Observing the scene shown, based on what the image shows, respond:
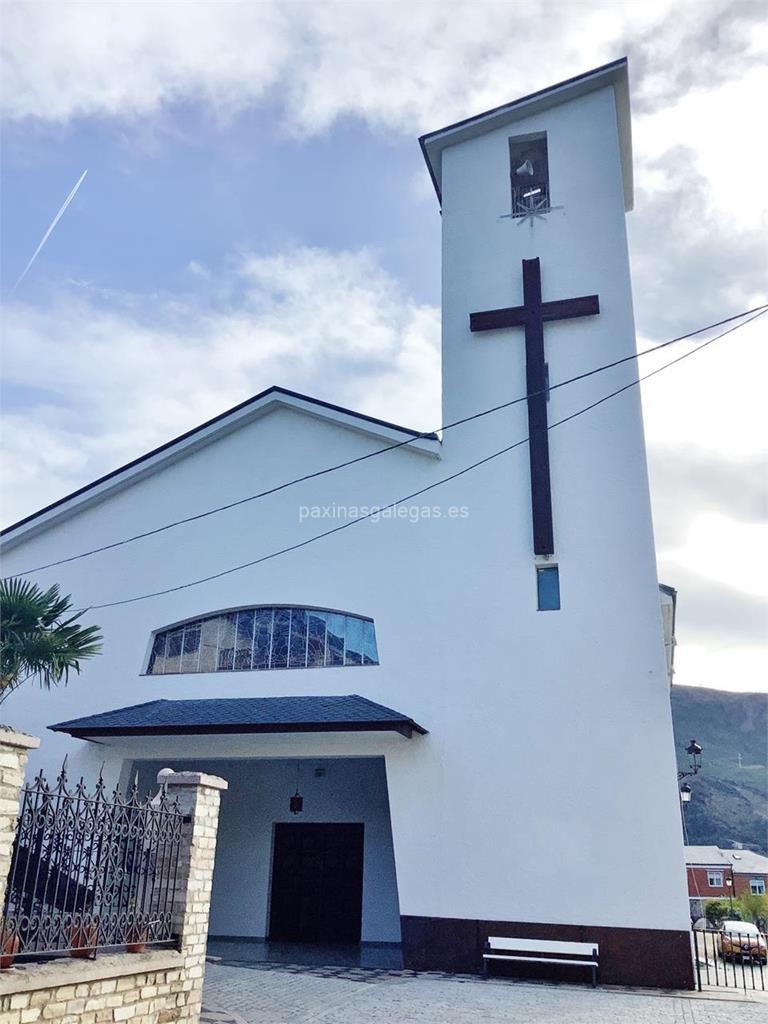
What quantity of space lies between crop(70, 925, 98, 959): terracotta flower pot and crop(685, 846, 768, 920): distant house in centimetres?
4984

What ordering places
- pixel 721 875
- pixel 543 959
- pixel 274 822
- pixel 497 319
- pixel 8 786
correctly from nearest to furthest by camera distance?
1. pixel 8 786
2. pixel 543 959
3. pixel 497 319
4. pixel 274 822
5. pixel 721 875

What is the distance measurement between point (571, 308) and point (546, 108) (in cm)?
450

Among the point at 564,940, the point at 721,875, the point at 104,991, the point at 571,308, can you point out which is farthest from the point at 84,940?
the point at 721,875

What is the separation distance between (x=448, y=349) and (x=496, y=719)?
628cm

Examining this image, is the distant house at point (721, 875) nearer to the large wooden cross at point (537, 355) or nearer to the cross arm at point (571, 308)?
the large wooden cross at point (537, 355)

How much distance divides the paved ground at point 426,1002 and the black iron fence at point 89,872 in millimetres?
1462

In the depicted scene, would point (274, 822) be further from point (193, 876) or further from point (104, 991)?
point (104, 991)

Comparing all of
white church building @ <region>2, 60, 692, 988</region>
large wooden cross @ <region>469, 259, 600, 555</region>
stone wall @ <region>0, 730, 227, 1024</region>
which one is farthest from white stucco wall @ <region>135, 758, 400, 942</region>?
stone wall @ <region>0, 730, 227, 1024</region>

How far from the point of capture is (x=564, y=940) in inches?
397

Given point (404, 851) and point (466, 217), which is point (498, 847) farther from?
point (466, 217)

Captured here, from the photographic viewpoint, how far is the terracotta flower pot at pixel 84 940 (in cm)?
562

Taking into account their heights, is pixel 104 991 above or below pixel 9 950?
below

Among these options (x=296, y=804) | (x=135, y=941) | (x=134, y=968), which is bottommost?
(x=134, y=968)

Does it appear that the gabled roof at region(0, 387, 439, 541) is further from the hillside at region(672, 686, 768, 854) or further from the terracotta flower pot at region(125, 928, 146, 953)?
the hillside at region(672, 686, 768, 854)
